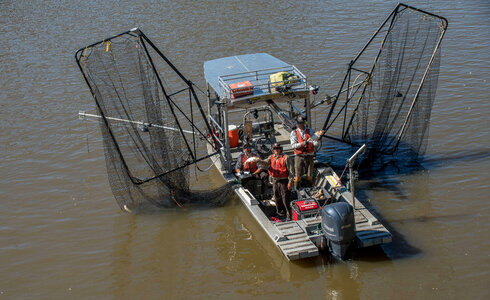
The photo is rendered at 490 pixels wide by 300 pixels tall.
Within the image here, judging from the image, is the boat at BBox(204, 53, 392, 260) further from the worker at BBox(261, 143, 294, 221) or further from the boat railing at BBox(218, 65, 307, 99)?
the worker at BBox(261, 143, 294, 221)

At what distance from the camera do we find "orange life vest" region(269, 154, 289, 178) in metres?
10.4

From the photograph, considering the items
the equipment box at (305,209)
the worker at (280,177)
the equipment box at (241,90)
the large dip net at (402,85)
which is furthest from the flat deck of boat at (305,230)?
the large dip net at (402,85)

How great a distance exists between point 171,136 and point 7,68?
12567 millimetres

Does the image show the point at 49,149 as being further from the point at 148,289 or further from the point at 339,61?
the point at 339,61

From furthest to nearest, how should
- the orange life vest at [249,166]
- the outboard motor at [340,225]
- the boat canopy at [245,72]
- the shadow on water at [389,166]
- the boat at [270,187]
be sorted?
the shadow on water at [389,166] → the boat canopy at [245,72] → the orange life vest at [249,166] → the boat at [270,187] → the outboard motor at [340,225]

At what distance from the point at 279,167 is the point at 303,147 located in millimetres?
1010

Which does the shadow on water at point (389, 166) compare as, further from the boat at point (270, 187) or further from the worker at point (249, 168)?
the worker at point (249, 168)

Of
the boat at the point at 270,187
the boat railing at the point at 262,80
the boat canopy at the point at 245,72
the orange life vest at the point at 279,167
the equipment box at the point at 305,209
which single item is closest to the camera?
the boat at the point at 270,187

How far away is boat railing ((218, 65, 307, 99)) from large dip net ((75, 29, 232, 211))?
93 cm

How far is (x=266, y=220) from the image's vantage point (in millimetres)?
10289

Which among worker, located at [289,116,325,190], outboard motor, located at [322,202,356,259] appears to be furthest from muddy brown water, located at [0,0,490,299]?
worker, located at [289,116,325,190]

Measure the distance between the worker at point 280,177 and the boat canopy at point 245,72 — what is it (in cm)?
179

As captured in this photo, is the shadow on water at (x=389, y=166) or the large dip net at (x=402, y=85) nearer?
the large dip net at (x=402, y=85)

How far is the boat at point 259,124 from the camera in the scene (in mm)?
10266
